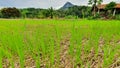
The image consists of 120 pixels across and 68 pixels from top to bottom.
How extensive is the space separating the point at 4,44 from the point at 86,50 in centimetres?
117

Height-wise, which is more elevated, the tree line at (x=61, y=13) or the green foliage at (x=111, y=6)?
the tree line at (x=61, y=13)

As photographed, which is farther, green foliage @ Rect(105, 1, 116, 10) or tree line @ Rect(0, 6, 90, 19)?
green foliage @ Rect(105, 1, 116, 10)

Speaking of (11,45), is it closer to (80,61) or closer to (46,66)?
(46,66)

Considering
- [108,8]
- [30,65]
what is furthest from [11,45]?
[108,8]

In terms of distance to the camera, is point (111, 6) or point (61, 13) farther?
point (111, 6)

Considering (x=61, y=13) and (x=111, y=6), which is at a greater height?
(x=61, y=13)

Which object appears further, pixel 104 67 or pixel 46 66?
pixel 46 66

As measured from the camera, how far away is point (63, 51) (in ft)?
11.1

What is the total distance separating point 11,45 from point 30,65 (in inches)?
23.2

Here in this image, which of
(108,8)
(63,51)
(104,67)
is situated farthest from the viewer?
(108,8)

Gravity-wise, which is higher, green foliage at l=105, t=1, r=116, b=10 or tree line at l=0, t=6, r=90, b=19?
tree line at l=0, t=6, r=90, b=19

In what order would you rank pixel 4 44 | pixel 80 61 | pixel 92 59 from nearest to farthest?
pixel 80 61 → pixel 92 59 → pixel 4 44

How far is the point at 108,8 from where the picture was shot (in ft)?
127

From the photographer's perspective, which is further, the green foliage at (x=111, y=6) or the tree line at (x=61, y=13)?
the green foliage at (x=111, y=6)
